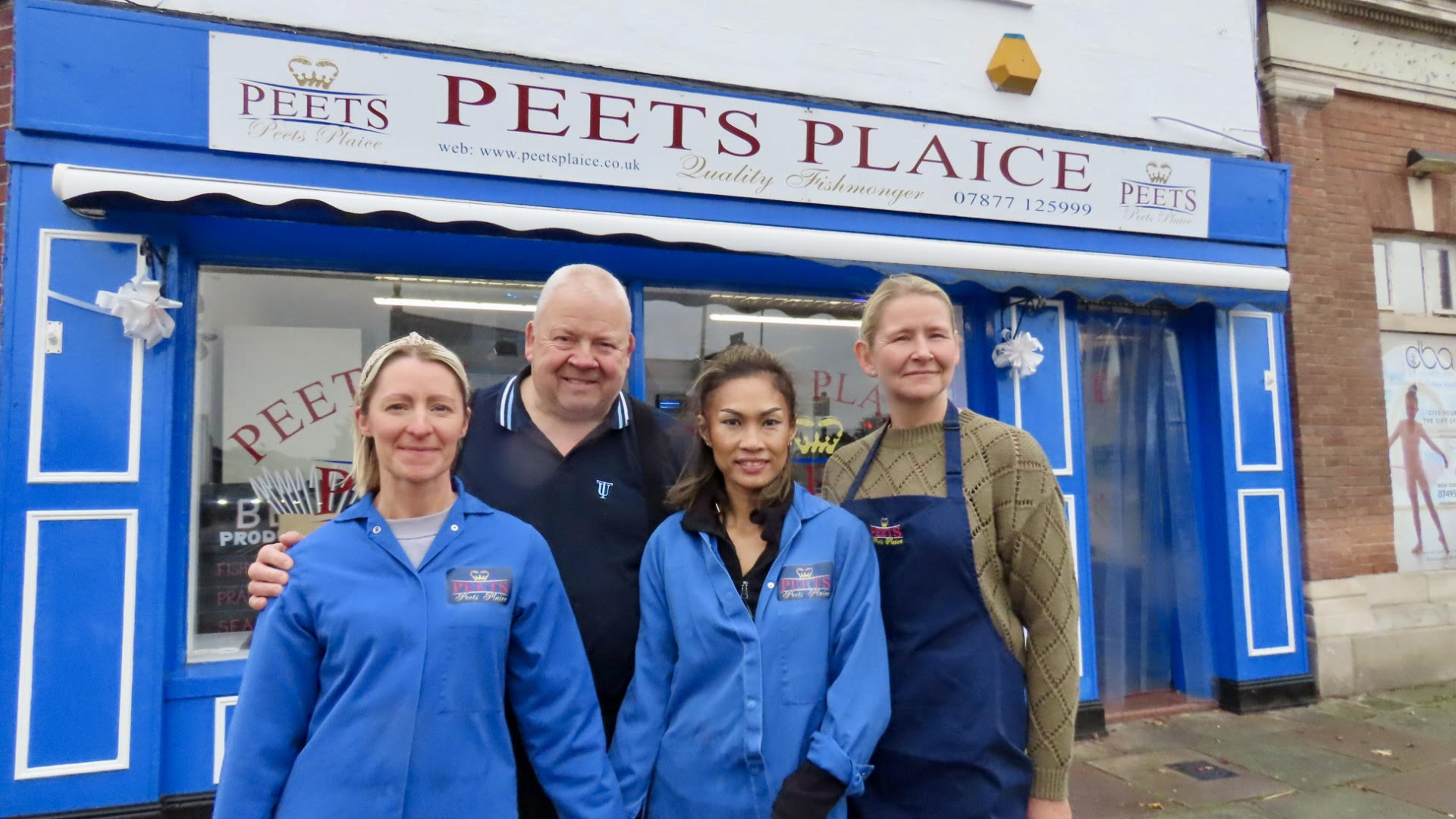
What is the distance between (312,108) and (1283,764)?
242 inches

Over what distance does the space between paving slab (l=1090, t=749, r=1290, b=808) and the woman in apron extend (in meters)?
2.97

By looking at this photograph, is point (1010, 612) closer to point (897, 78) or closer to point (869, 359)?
point (869, 359)

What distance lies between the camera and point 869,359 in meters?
2.20

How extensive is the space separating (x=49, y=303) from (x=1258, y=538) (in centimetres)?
697

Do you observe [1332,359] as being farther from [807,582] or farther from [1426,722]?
[807,582]

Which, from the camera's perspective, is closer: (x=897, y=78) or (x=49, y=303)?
(x=49, y=303)

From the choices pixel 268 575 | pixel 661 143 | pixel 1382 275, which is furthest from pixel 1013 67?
pixel 268 575

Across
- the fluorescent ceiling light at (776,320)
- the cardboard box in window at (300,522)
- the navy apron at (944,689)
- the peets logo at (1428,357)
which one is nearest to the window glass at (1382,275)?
the peets logo at (1428,357)

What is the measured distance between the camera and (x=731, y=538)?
2016mm

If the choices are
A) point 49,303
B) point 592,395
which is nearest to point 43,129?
point 49,303

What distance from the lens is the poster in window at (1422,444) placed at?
6449mm

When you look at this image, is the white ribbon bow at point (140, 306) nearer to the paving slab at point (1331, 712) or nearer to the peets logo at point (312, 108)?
the peets logo at point (312, 108)

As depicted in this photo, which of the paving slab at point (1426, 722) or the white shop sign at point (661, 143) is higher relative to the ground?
the white shop sign at point (661, 143)

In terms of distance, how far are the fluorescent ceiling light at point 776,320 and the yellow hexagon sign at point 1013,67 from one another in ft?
6.00
